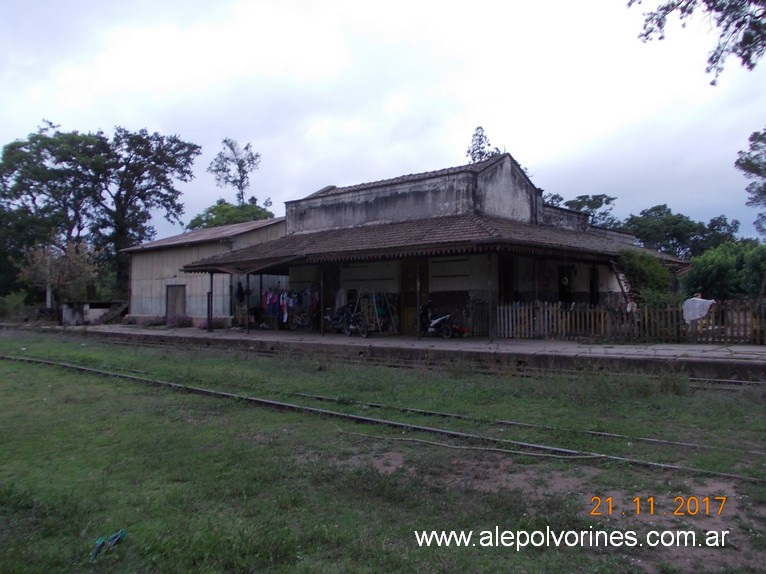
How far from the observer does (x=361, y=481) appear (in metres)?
5.49

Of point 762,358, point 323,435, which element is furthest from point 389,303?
point 323,435

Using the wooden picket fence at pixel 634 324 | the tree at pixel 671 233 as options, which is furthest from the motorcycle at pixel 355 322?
the tree at pixel 671 233

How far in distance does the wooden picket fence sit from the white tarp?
0.40 feet

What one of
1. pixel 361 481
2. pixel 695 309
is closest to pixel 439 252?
pixel 695 309

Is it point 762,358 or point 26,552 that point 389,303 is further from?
point 26,552

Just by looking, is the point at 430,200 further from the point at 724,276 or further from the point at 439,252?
the point at 724,276

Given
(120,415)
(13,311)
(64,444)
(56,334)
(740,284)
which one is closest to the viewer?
(64,444)

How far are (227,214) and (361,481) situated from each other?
46997 millimetres

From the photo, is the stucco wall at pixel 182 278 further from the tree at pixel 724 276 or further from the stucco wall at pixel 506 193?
the tree at pixel 724 276

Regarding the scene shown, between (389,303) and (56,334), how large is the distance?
15687mm

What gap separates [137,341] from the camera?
22.8 m

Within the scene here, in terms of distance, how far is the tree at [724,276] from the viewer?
30703mm

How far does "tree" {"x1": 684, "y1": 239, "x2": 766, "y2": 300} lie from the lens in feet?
101
